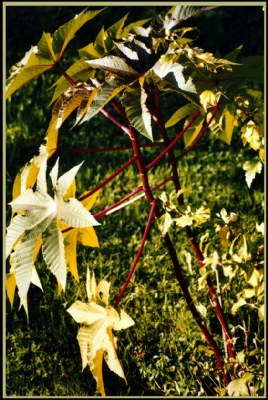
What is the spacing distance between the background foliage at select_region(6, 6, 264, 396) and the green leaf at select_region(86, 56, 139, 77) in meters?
0.43

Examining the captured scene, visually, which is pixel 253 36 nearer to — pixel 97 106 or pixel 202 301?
pixel 202 301

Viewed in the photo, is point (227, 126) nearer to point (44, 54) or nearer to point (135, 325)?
point (44, 54)

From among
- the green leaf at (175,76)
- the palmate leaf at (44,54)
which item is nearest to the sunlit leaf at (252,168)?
the green leaf at (175,76)

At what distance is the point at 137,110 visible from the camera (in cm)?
137

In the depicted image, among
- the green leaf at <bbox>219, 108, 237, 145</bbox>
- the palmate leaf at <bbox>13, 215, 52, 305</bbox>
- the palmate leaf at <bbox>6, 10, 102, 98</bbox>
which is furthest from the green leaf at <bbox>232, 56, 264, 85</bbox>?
the palmate leaf at <bbox>13, 215, 52, 305</bbox>

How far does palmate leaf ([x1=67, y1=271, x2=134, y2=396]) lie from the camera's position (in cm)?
155

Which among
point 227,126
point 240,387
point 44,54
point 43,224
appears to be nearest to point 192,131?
point 227,126

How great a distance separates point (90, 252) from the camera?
9.43 feet

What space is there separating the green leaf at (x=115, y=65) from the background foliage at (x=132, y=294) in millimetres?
431

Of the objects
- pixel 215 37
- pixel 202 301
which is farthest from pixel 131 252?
pixel 215 37

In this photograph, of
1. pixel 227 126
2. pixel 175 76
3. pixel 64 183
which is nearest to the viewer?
pixel 175 76

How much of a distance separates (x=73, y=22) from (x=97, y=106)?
297 mm

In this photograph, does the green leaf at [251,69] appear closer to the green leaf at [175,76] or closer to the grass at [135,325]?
the green leaf at [175,76]

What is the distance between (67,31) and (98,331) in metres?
0.79
